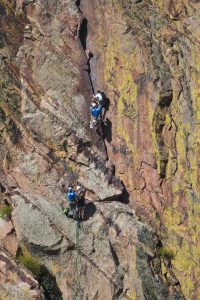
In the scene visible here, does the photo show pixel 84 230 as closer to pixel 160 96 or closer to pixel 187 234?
pixel 187 234

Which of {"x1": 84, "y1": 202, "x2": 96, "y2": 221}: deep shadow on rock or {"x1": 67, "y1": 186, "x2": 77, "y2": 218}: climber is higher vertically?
{"x1": 67, "y1": 186, "x2": 77, "y2": 218}: climber

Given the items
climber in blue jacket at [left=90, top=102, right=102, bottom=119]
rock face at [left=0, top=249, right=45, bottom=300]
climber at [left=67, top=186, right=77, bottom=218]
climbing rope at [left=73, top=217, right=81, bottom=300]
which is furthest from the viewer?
climber in blue jacket at [left=90, top=102, right=102, bottom=119]

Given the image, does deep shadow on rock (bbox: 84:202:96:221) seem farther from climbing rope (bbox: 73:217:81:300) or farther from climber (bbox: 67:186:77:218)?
climber (bbox: 67:186:77:218)

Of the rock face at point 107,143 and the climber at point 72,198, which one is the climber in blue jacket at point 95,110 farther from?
the climber at point 72,198

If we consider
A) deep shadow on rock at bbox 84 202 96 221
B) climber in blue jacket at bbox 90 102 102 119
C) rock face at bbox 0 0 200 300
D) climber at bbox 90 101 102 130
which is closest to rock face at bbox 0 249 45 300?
rock face at bbox 0 0 200 300

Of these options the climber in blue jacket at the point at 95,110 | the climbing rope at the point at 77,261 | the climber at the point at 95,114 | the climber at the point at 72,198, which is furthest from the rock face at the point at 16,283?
the climber in blue jacket at the point at 95,110

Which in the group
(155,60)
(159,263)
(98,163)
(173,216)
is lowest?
(159,263)

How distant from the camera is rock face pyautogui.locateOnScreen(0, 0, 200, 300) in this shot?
36531 millimetres

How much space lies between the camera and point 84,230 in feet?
122

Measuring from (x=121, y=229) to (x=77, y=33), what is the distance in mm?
12456

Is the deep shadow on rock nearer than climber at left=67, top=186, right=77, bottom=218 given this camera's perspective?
No

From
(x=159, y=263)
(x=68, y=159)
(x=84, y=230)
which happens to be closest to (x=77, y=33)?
(x=68, y=159)

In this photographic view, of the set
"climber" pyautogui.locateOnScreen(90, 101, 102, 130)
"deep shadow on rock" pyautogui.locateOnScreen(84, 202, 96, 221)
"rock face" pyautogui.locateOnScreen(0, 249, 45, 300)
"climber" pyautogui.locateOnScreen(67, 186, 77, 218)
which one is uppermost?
"climber" pyautogui.locateOnScreen(90, 101, 102, 130)

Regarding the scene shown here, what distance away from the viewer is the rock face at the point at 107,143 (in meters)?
36.5
